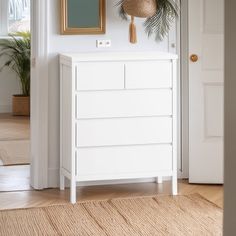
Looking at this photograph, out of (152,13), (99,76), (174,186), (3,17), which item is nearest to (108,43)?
(152,13)

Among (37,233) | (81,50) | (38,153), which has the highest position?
(81,50)

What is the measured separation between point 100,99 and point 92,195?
2.57 ft

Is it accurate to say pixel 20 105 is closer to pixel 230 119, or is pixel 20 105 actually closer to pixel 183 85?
pixel 183 85

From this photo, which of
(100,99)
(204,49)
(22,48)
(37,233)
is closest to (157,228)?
(37,233)

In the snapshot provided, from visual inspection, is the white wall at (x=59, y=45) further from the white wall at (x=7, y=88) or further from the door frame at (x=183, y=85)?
the white wall at (x=7, y=88)

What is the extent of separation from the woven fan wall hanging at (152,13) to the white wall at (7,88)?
4.54 meters

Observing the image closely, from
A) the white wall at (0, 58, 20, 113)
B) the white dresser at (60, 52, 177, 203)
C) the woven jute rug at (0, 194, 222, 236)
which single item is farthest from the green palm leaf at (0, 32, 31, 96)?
the woven jute rug at (0, 194, 222, 236)

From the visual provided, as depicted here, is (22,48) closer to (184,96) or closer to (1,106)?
(1,106)

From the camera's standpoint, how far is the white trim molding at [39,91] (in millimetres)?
4867

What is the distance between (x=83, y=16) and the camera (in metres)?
4.93

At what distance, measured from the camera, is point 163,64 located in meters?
4.59

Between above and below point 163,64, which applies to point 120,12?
above

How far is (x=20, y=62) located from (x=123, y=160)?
469 cm

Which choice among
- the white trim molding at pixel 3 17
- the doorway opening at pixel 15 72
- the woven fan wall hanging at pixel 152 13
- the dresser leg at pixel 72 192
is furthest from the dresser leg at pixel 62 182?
the white trim molding at pixel 3 17
